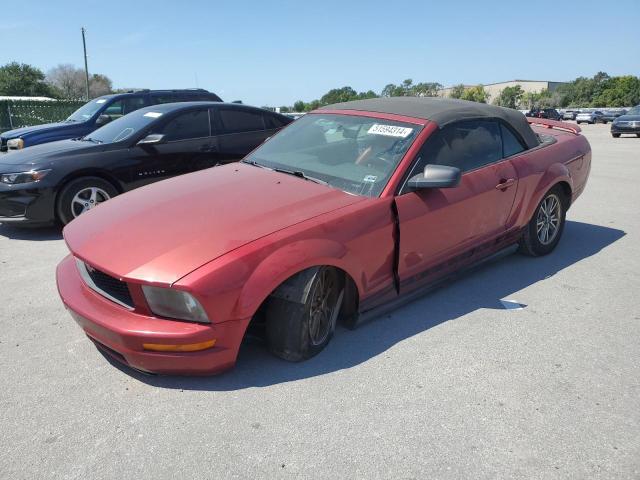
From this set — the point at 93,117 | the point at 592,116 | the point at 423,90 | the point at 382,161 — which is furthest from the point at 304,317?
the point at 423,90

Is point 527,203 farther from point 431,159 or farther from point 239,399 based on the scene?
point 239,399

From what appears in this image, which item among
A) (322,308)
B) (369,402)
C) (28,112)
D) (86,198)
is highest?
(28,112)

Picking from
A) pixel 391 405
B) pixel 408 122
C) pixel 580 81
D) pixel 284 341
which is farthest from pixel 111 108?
pixel 580 81

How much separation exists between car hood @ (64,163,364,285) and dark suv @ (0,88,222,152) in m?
6.18

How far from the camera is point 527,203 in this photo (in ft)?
14.1

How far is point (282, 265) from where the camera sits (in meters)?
2.64

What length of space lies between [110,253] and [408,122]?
222cm

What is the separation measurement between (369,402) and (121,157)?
454 centimetres

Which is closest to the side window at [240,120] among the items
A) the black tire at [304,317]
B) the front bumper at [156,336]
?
the black tire at [304,317]

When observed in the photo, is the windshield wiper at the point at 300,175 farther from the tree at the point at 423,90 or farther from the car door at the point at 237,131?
the tree at the point at 423,90

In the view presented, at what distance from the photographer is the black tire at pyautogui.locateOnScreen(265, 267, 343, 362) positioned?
2752mm

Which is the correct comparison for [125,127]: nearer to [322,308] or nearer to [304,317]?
[322,308]

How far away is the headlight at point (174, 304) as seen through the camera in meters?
2.46

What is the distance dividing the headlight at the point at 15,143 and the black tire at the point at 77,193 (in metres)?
3.78
